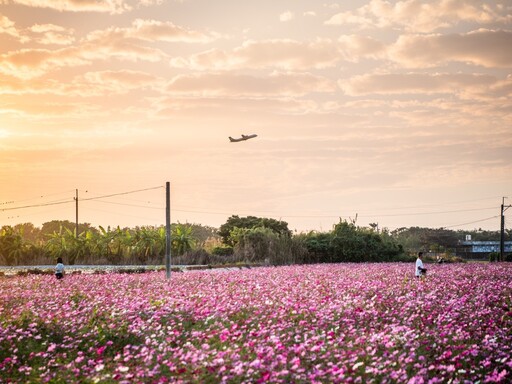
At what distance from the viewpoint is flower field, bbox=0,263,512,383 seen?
8250 millimetres

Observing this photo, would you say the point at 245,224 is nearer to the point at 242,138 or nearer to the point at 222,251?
the point at 222,251

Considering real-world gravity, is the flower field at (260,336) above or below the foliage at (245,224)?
below

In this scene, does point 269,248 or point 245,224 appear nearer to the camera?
point 269,248

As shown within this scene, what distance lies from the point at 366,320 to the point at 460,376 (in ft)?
13.8

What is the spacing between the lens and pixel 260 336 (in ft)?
35.9

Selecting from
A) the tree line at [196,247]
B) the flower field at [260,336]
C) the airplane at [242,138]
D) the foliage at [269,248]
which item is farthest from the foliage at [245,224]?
the flower field at [260,336]

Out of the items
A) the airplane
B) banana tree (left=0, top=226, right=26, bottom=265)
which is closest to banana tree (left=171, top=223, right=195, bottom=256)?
banana tree (left=0, top=226, right=26, bottom=265)

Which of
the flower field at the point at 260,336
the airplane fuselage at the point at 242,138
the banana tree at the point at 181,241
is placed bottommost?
the flower field at the point at 260,336

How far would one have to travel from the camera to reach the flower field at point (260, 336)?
825 cm

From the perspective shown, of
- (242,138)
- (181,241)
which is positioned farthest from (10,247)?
(242,138)

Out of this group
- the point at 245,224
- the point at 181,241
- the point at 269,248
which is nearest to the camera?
the point at 269,248

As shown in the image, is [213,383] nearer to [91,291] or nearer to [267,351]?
[267,351]

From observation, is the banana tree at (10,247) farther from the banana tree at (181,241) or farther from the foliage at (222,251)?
the foliage at (222,251)

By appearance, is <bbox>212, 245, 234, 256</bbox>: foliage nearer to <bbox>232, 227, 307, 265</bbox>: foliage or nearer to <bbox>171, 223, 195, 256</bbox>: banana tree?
<bbox>232, 227, 307, 265</bbox>: foliage
